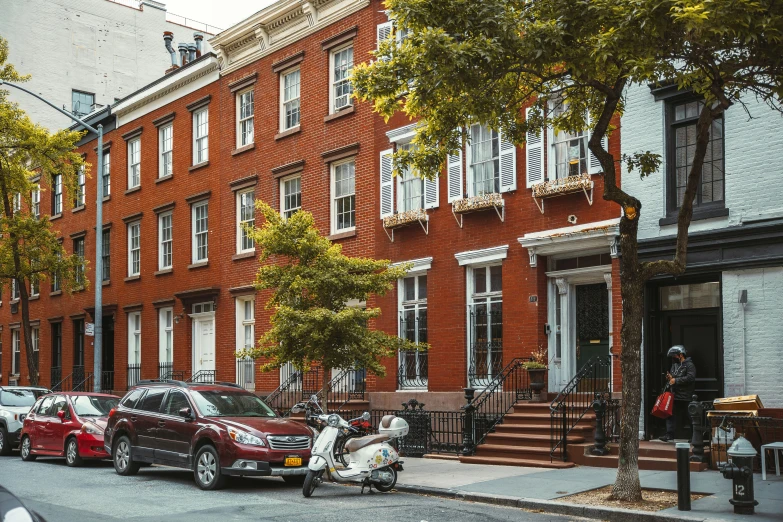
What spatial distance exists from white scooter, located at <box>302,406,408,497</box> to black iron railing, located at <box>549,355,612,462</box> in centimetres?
334

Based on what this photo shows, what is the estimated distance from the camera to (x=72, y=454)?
719 inches

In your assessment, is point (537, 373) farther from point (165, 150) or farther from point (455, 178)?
point (165, 150)

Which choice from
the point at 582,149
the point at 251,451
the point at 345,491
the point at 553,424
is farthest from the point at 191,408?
the point at 582,149

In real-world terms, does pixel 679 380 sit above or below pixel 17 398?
above

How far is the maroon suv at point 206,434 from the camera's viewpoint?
13.9m

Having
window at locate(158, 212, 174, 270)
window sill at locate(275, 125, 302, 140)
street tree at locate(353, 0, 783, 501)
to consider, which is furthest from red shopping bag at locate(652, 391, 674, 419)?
window at locate(158, 212, 174, 270)

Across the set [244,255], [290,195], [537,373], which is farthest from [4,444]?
[537,373]

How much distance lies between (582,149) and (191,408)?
8.54 meters

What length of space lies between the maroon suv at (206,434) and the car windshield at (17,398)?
5998mm

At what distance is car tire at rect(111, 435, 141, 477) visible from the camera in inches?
637

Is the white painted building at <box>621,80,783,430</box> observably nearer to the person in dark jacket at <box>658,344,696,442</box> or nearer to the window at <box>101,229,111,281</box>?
the person in dark jacket at <box>658,344,696,442</box>

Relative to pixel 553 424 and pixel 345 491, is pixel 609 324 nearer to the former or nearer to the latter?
pixel 553 424

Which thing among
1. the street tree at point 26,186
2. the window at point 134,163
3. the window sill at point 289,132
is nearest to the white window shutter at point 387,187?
the window sill at point 289,132

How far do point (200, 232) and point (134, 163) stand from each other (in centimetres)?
557
